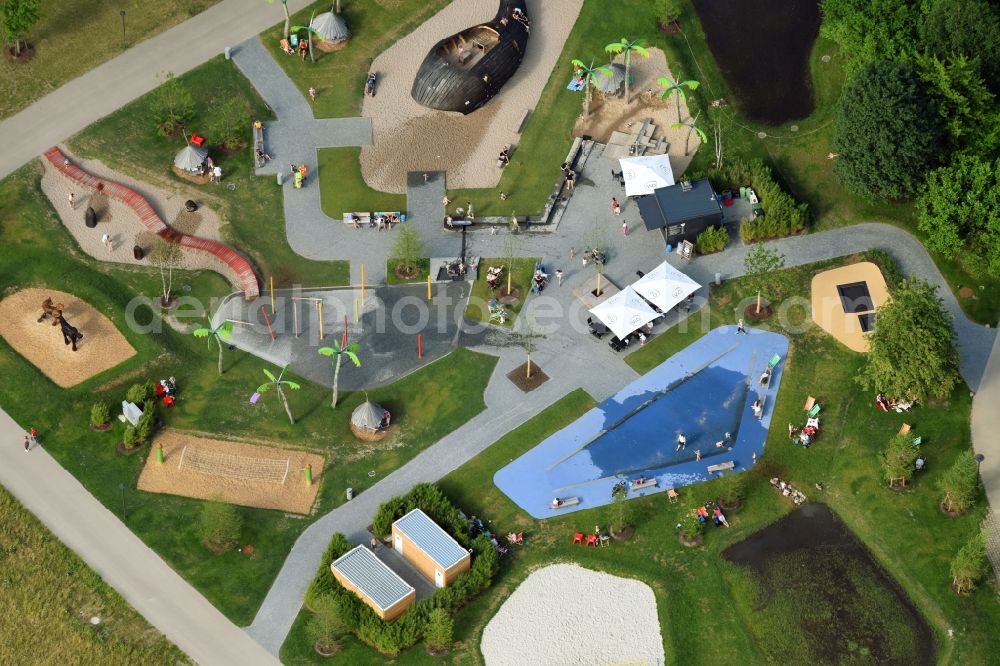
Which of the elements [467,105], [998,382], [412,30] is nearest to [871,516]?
[998,382]

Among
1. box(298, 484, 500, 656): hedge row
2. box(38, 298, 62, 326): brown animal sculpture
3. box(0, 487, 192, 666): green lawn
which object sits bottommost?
box(0, 487, 192, 666): green lawn

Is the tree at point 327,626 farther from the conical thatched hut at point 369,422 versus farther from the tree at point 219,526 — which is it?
the conical thatched hut at point 369,422

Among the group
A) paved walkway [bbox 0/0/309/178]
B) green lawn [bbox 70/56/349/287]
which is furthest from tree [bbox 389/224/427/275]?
paved walkway [bbox 0/0/309/178]

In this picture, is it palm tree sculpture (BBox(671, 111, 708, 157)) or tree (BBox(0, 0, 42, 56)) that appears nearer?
palm tree sculpture (BBox(671, 111, 708, 157))

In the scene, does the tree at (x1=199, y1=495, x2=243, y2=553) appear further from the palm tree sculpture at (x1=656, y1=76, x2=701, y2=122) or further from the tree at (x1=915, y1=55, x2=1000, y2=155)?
the tree at (x1=915, y1=55, x2=1000, y2=155)

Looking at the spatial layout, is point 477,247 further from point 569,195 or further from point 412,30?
point 412,30

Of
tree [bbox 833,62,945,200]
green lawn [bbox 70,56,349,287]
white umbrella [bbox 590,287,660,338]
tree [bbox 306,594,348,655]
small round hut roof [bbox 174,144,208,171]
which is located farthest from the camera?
small round hut roof [bbox 174,144,208,171]

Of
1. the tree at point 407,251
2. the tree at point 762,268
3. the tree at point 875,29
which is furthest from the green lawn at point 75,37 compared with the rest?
the tree at point 875,29
